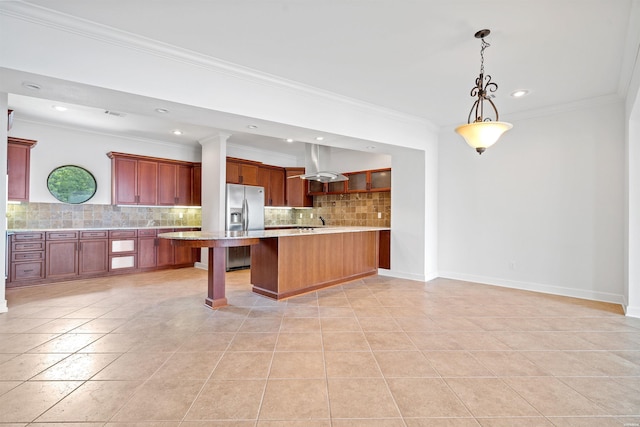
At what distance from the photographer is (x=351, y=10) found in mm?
2246

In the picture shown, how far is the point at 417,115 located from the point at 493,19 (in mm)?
2316

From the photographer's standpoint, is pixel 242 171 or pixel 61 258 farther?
pixel 242 171

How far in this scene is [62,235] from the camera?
494 centimetres

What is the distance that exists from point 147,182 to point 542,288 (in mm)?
7075

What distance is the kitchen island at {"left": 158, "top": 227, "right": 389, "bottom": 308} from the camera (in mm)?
3656

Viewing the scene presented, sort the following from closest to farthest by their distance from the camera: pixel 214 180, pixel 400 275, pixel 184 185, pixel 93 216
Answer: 1. pixel 400 275
2. pixel 93 216
3. pixel 214 180
4. pixel 184 185

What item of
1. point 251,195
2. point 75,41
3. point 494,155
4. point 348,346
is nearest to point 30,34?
point 75,41

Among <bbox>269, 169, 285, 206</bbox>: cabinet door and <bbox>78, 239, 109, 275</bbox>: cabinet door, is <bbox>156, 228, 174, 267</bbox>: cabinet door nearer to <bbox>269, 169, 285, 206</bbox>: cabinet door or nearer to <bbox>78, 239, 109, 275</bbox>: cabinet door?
<bbox>78, 239, 109, 275</bbox>: cabinet door

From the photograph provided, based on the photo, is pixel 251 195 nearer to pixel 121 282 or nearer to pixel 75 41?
pixel 121 282

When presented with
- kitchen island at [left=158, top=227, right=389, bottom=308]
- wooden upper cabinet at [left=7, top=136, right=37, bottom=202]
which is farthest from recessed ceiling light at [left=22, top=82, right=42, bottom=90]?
wooden upper cabinet at [left=7, top=136, right=37, bottom=202]

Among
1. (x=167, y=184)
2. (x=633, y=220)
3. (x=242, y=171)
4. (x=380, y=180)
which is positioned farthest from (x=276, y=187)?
(x=633, y=220)

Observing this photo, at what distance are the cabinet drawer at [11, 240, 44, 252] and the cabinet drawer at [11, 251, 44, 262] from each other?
0.06 metres

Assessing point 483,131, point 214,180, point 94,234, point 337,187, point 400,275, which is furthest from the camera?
point 337,187

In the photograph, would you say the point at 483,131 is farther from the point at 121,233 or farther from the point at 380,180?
the point at 121,233
